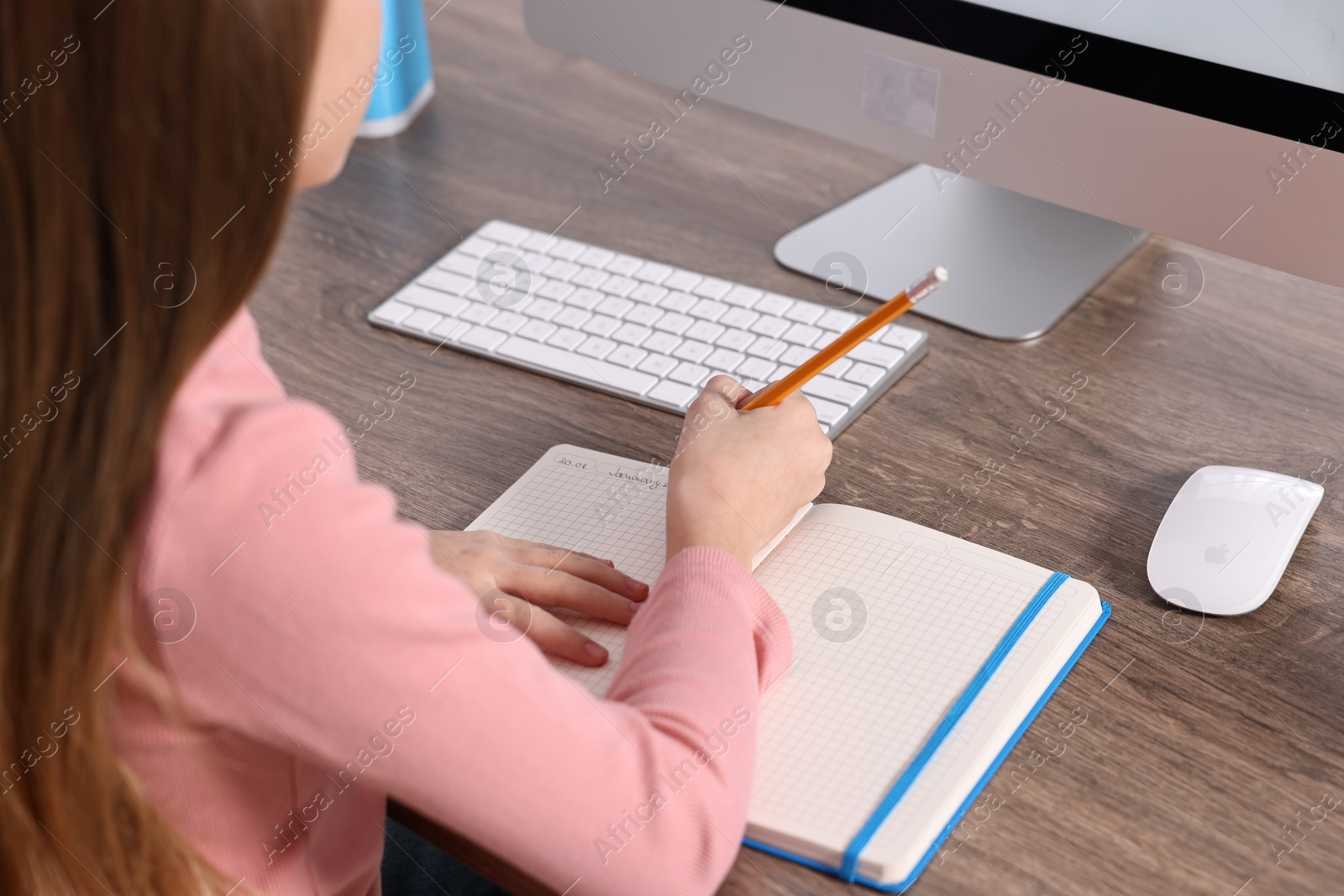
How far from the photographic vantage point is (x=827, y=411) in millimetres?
833

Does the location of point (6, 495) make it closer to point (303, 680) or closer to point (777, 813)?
point (303, 680)

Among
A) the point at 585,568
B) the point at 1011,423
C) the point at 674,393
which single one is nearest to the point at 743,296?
the point at 674,393

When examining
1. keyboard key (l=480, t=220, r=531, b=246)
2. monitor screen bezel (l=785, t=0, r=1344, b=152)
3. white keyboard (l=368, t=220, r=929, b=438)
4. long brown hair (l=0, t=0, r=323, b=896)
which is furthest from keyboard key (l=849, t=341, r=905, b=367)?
long brown hair (l=0, t=0, r=323, b=896)

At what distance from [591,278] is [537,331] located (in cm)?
8

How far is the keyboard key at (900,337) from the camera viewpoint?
885 millimetres

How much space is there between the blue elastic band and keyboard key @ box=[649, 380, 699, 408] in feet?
0.91

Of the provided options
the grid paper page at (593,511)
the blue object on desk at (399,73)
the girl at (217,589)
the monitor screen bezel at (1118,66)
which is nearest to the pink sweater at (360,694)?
the girl at (217,589)

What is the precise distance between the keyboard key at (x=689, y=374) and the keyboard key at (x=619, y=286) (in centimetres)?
11

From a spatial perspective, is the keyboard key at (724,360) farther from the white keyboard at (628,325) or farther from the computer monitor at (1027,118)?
the computer monitor at (1027,118)

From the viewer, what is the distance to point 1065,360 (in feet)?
2.90

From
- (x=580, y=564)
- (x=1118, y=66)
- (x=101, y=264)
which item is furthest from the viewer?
(x=1118, y=66)

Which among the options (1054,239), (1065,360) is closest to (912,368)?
(1065,360)

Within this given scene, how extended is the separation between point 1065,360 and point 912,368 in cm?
11

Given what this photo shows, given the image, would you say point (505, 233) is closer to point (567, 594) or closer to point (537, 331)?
point (537, 331)
